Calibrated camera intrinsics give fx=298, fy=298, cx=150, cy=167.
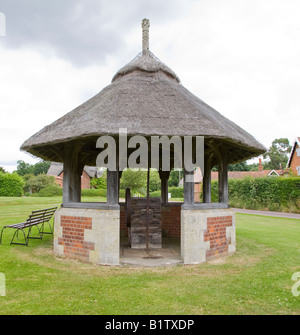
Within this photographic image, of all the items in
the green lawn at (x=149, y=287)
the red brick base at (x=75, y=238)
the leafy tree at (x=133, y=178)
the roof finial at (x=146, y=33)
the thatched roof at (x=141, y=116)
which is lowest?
the green lawn at (x=149, y=287)

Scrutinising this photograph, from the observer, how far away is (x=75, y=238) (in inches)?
269

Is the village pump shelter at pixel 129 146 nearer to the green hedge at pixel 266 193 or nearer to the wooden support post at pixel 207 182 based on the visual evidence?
the wooden support post at pixel 207 182

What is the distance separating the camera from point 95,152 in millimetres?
9742

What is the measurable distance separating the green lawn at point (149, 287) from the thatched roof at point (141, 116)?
8.70 feet

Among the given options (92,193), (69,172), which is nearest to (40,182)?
(92,193)

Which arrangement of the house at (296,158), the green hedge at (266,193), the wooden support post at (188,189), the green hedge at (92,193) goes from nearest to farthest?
the wooden support post at (188,189)
the green hedge at (266,193)
the house at (296,158)
the green hedge at (92,193)

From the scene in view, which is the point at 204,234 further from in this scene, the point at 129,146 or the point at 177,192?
the point at 177,192

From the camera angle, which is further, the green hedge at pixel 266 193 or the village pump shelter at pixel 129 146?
the green hedge at pixel 266 193

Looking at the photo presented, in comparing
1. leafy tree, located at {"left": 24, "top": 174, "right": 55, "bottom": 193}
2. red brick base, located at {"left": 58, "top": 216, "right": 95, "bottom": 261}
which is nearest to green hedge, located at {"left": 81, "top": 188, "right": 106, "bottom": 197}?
leafy tree, located at {"left": 24, "top": 174, "right": 55, "bottom": 193}

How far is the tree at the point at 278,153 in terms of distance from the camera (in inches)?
2425

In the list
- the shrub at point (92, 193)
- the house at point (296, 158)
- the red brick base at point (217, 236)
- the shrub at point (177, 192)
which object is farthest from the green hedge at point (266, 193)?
the shrub at point (92, 193)

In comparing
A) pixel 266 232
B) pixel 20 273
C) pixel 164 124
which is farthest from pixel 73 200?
pixel 266 232
